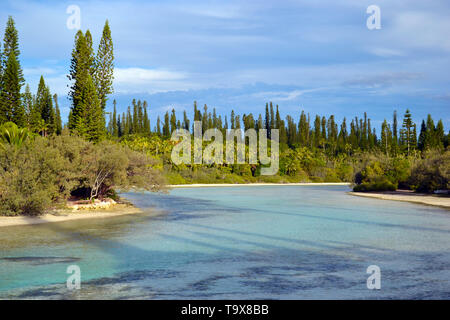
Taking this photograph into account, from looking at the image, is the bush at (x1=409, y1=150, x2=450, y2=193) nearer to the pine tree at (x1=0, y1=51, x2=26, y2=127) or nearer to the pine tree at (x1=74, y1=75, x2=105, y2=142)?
the pine tree at (x1=74, y1=75, x2=105, y2=142)

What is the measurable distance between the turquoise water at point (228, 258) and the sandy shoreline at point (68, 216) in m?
1.16

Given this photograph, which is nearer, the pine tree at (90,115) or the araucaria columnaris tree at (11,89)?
the pine tree at (90,115)

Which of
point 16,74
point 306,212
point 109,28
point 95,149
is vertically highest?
point 109,28

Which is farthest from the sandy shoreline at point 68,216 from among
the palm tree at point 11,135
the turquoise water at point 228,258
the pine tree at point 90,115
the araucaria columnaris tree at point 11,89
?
the araucaria columnaris tree at point 11,89

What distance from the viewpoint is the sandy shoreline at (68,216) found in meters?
21.5

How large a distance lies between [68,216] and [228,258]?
507 inches

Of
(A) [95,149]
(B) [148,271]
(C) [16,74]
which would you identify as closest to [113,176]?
(A) [95,149]

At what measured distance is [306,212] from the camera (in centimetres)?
2977

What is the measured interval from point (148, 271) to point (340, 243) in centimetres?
810

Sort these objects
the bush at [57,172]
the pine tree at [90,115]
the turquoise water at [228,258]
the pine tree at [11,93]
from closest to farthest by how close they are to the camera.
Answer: the turquoise water at [228,258] < the bush at [57,172] < the pine tree at [90,115] < the pine tree at [11,93]

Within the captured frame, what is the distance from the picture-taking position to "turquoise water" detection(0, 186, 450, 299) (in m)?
10.2

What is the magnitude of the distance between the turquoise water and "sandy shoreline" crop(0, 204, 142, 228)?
3.81 feet

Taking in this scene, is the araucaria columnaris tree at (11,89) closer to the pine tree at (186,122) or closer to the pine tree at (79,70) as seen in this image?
the pine tree at (79,70)

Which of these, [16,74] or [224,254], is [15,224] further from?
[16,74]
